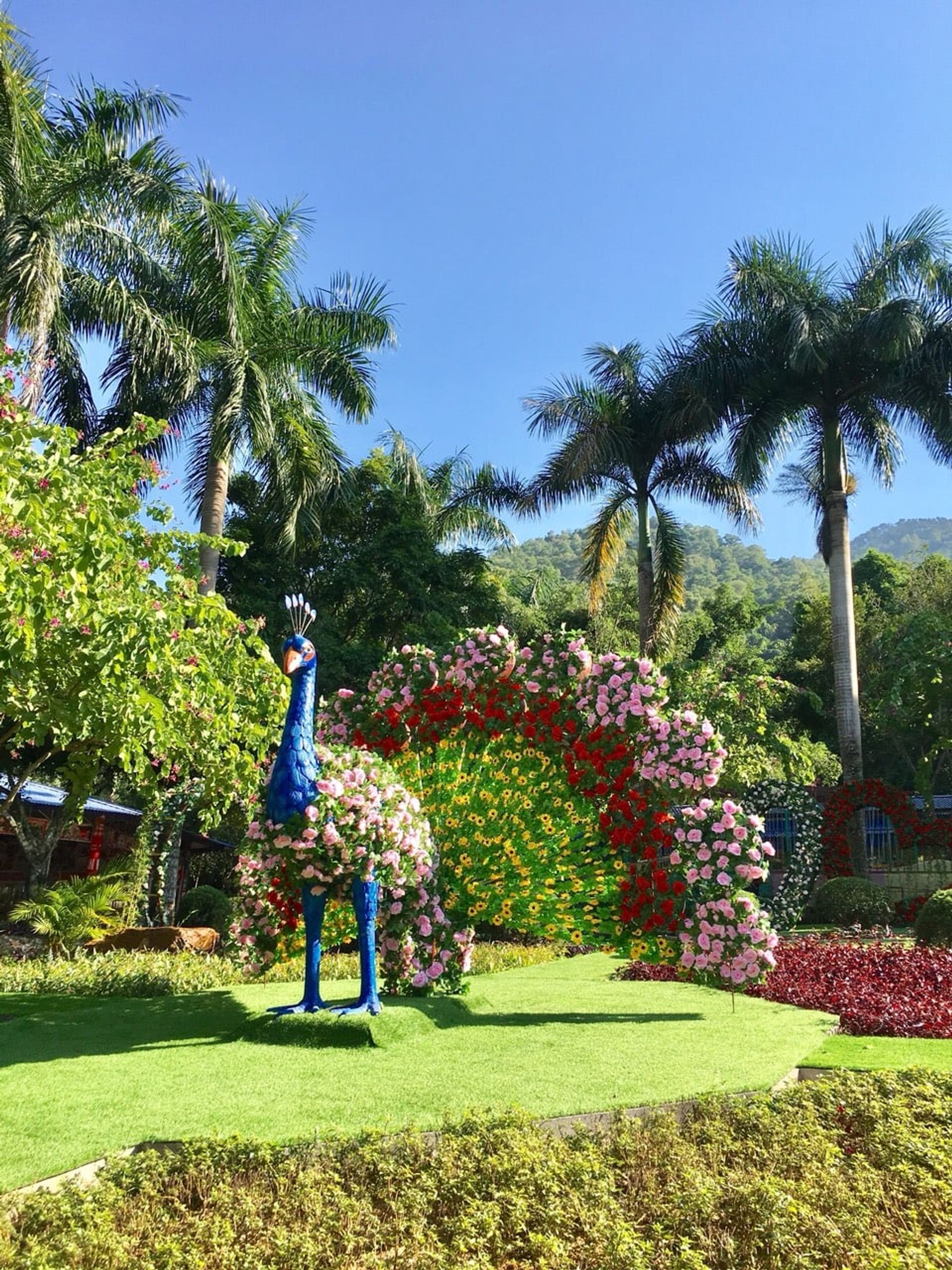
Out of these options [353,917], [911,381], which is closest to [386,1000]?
[353,917]

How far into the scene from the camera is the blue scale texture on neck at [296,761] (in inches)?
275

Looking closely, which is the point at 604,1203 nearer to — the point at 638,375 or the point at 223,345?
the point at 223,345

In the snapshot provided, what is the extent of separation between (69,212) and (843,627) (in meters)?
15.5

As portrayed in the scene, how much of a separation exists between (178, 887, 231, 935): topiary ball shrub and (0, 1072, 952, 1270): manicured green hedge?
1220 centimetres

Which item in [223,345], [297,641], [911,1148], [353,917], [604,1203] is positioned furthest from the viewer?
[223,345]

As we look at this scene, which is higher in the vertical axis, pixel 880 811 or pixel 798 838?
pixel 880 811

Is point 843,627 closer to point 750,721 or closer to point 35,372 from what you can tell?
point 750,721

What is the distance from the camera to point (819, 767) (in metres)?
23.8

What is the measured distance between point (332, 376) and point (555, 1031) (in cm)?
1287

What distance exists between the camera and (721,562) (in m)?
106

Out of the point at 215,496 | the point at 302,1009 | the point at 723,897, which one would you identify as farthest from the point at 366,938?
the point at 215,496

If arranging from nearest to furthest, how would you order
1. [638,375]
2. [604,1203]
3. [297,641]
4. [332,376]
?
[604,1203] → [297,641] → [332,376] → [638,375]

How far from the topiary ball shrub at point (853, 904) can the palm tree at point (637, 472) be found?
5.59 meters

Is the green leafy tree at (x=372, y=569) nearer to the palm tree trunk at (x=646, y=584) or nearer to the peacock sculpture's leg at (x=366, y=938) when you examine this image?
the palm tree trunk at (x=646, y=584)
